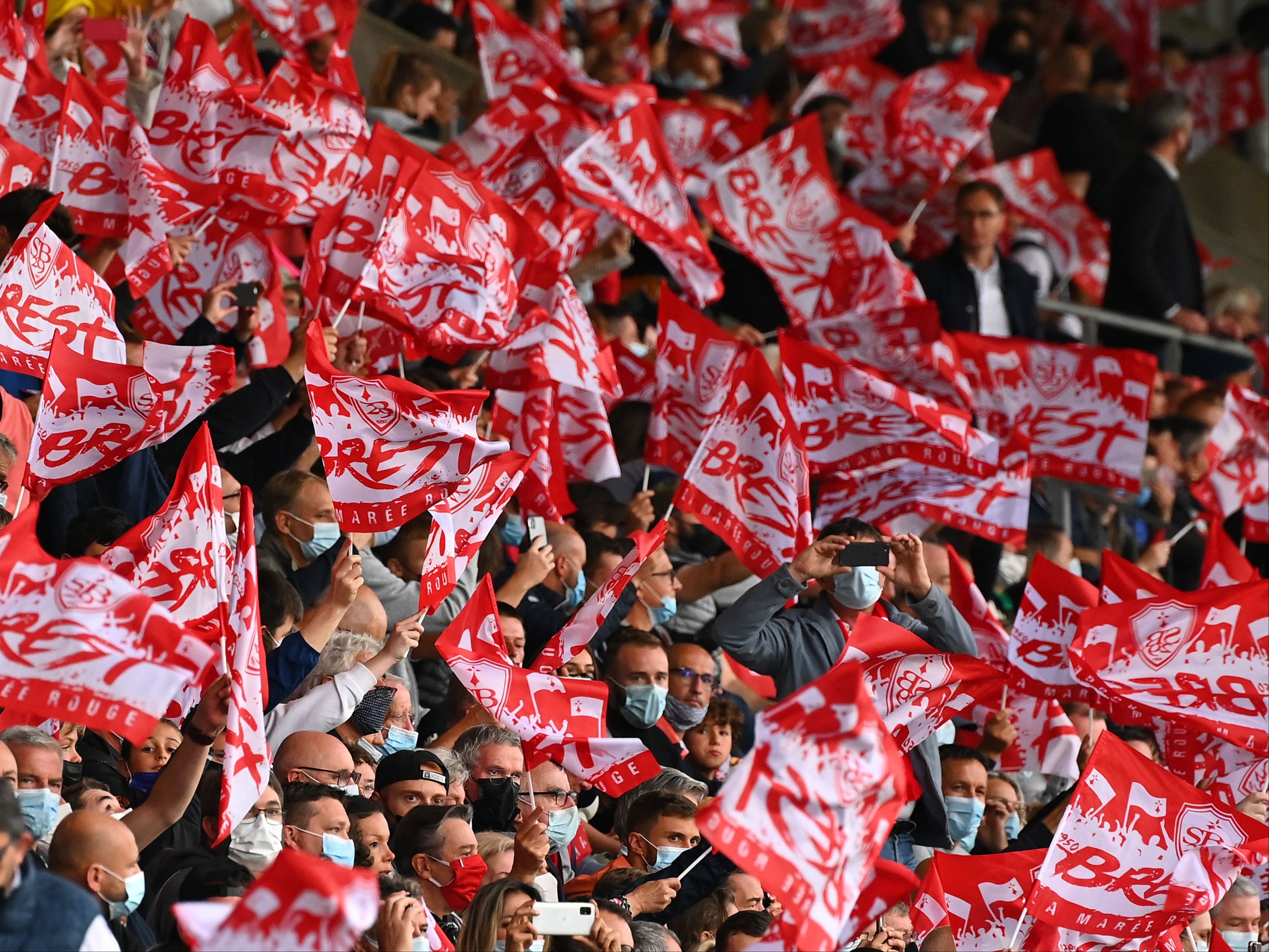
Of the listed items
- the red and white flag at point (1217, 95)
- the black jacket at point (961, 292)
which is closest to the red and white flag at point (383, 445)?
the black jacket at point (961, 292)

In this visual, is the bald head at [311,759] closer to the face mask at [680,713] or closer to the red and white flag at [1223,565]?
the face mask at [680,713]

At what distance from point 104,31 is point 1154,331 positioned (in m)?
5.62

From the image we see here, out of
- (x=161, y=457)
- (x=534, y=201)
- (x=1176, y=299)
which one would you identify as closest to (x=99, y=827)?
(x=161, y=457)

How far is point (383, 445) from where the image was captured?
6320 mm

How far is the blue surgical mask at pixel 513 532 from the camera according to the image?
7.62 metres

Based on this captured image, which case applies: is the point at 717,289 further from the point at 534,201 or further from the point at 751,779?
the point at 751,779

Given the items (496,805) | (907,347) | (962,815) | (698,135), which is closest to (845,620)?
(962,815)

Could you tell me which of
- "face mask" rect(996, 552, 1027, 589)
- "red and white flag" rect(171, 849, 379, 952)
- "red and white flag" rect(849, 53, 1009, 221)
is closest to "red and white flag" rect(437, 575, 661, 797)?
"red and white flag" rect(171, 849, 379, 952)

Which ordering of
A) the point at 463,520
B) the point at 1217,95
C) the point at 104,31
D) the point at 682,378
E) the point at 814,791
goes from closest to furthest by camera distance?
the point at 814,791
the point at 463,520
the point at 104,31
the point at 682,378
the point at 1217,95

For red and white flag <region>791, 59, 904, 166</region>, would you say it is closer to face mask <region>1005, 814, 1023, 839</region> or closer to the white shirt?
the white shirt

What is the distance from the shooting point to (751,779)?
4.63 metres

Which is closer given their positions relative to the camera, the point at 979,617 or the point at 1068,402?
the point at 979,617

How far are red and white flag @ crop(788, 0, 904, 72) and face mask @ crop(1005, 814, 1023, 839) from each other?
6.11 metres

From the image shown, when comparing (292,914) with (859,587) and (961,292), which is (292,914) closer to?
(859,587)
